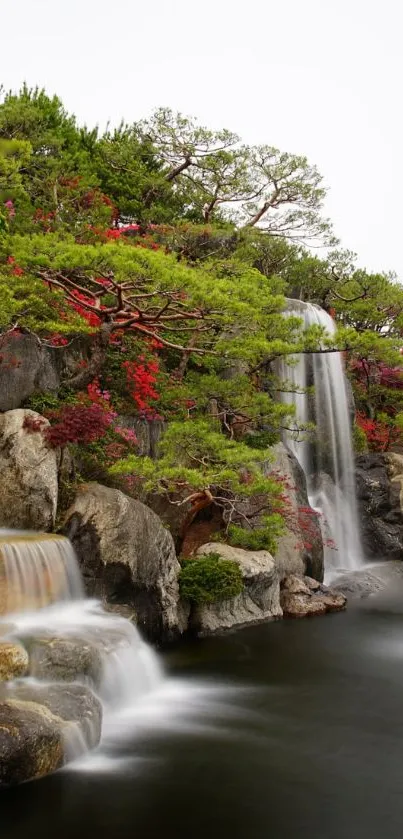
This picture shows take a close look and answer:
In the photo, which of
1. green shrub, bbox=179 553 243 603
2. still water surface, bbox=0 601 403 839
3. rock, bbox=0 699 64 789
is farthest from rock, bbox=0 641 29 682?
green shrub, bbox=179 553 243 603

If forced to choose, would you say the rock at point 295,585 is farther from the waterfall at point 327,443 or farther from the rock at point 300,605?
the waterfall at point 327,443

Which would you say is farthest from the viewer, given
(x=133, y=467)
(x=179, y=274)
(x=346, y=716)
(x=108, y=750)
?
(x=133, y=467)

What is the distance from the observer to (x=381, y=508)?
72.5 feet

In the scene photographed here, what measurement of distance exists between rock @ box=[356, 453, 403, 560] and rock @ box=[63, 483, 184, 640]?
1150 cm

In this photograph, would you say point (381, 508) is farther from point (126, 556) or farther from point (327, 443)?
point (126, 556)

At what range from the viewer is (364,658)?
1127 cm

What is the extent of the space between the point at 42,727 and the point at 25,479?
5.36m

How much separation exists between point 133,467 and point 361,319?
1703 centimetres

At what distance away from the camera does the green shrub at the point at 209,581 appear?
40.0ft

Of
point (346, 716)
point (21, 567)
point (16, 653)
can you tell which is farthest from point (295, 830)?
point (21, 567)

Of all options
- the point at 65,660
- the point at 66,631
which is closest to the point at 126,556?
the point at 66,631

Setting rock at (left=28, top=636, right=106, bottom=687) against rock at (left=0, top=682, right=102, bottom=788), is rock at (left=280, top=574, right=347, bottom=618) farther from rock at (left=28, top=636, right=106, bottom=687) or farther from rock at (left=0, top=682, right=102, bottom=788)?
rock at (left=0, top=682, right=102, bottom=788)

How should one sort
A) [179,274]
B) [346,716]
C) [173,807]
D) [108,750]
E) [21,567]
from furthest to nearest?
[179,274], [21,567], [346,716], [108,750], [173,807]

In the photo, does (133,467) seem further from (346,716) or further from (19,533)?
(346,716)
